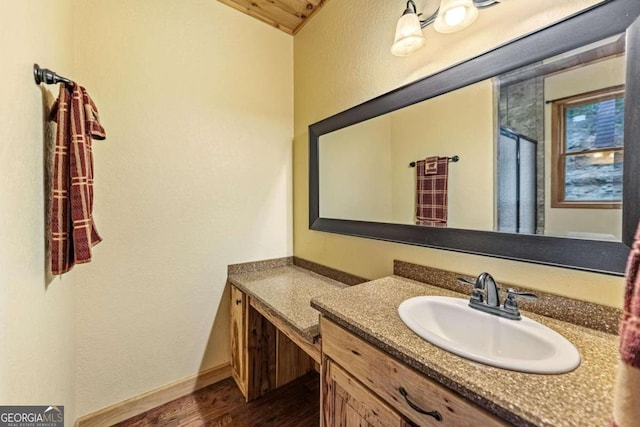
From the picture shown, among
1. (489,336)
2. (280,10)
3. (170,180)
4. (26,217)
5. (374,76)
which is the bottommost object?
(489,336)

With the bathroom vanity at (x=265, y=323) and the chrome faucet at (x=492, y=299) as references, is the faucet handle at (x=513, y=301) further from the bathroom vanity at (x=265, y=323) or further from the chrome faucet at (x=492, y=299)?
the bathroom vanity at (x=265, y=323)

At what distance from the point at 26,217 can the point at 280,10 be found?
6.68ft

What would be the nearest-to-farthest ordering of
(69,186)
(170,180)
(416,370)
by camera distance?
(416,370) → (69,186) → (170,180)

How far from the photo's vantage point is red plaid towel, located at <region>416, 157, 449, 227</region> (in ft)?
4.10

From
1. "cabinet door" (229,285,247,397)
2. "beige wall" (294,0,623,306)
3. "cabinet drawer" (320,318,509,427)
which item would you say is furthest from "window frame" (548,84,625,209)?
"cabinet door" (229,285,247,397)

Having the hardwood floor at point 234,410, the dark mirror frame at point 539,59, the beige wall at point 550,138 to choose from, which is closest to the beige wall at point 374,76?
the dark mirror frame at point 539,59

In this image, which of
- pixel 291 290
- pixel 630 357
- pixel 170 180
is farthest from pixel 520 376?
pixel 170 180

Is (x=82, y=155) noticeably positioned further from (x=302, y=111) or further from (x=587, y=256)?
(x=587, y=256)

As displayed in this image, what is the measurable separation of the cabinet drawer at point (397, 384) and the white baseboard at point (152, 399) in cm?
126

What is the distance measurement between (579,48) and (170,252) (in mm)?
2168

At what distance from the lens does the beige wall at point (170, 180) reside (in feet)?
4.83

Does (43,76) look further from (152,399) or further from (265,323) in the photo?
(152,399)

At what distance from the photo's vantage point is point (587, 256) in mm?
842

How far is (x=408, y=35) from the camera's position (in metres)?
1.22
